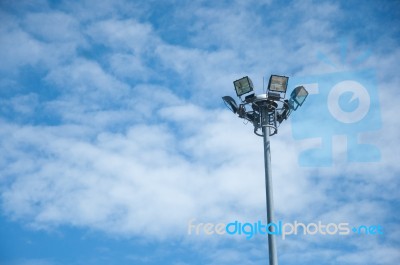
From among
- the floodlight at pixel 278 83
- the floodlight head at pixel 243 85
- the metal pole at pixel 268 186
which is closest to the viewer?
the metal pole at pixel 268 186

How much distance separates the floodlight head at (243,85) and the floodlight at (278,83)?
27.4 inches

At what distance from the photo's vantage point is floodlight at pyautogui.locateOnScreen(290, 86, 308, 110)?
1520 cm

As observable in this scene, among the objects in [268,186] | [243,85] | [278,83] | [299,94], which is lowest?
[268,186]

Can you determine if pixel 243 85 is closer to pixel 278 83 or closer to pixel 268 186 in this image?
pixel 278 83

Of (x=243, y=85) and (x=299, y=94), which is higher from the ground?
(x=243, y=85)

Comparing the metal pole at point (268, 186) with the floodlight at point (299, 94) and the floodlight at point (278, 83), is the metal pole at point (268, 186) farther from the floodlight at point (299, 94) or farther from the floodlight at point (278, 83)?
the floodlight at point (299, 94)

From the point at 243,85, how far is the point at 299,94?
192 cm

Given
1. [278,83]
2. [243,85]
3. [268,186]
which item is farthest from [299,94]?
[268,186]

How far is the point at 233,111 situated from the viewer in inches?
619

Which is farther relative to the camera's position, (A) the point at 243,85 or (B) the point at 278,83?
(A) the point at 243,85

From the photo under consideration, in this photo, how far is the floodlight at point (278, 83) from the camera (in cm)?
1514

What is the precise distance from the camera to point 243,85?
51.0ft

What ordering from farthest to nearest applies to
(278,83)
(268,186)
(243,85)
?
(243,85) → (278,83) → (268,186)

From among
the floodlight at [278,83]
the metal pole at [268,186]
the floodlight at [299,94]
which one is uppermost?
the floodlight at [278,83]
